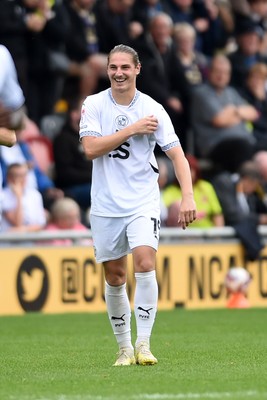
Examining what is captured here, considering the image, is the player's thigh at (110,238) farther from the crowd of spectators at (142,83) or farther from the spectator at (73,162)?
the spectator at (73,162)

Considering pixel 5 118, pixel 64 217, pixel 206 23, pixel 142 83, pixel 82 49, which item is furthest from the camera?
pixel 206 23

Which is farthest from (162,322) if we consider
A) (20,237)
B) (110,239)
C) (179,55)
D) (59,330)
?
(179,55)

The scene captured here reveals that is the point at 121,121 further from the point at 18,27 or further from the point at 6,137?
the point at 18,27

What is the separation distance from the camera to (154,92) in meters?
18.8

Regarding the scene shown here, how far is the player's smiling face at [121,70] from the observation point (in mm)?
8820

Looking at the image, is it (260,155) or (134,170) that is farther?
(260,155)

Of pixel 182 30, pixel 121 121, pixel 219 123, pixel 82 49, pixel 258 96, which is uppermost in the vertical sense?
pixel 182 30

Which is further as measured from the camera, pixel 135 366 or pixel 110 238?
pixel 110 238

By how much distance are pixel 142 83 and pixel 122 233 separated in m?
10.1

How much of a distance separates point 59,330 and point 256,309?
13.3 ft

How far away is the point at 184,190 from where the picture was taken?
28.8ft

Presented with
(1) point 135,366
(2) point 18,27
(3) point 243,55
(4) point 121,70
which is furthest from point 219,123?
(1) point 135,366

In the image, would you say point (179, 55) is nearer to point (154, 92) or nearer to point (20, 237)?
point (154, 92)

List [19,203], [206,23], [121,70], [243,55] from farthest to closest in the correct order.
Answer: [206,23] < [243,55] < [19,203] < [121,70]
